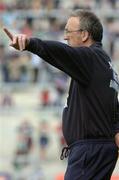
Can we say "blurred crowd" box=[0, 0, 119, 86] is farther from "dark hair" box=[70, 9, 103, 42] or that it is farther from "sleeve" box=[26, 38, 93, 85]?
"sleeve" box=[26, 38, 93, 85]

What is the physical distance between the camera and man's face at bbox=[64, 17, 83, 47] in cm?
509

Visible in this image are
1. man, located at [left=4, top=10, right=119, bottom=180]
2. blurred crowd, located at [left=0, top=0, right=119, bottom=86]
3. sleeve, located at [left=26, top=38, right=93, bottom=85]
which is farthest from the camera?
blurred crowd, located at [left=0, top=0, right=119, bottom=86]

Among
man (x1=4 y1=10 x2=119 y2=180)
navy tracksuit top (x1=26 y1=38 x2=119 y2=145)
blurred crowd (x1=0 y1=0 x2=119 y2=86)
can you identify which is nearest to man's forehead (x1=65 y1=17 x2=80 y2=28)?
man (x1=4 y1=10 x2=119 y2=180)

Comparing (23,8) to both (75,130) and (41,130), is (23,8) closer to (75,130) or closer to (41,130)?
(41,130)

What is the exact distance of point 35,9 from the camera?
46.6 ft

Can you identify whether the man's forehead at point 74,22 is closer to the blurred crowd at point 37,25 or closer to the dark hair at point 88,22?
the dark hair at point 88,22

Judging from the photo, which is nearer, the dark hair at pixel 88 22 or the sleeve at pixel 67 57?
the sleeve at pixel 67 57

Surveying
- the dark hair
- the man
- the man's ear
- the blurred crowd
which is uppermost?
the blurred crowd

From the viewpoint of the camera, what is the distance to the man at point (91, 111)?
5027 mm

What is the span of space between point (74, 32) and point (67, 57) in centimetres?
39

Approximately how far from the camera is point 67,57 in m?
4.76

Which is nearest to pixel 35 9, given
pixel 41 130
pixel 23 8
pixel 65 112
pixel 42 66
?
pixel 23 8

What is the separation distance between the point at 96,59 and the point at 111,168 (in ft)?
2.72

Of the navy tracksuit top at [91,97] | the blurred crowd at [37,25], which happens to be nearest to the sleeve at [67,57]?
the navy tracksuit top at [91,97]
